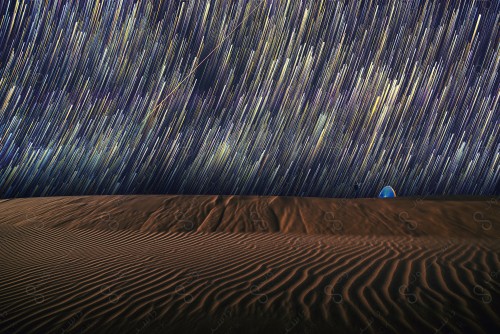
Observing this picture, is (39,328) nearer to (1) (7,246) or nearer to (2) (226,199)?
(1) (7,246)

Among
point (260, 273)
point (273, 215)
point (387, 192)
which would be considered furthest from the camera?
point (387, 192)

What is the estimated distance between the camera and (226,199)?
1820 centimetres

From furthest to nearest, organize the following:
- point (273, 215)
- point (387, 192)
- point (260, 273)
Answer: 1. point (387, 192)
2. point (273, 215)
3. point (260, 273)

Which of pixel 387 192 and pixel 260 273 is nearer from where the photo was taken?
pixel 260 273

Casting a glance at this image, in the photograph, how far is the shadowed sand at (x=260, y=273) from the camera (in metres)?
4.29

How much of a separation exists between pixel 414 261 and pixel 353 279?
231 centimetres

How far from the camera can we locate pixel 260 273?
21.5 ft

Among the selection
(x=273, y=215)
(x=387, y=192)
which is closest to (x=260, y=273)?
(x=273, y=215)

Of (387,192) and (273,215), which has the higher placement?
(387,192)

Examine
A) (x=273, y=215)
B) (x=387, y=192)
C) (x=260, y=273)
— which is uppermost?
(x=260, y=273)

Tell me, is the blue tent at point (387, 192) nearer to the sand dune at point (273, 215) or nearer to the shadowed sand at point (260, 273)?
the sand dune at point (273, 215)

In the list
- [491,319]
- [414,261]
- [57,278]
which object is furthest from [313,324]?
[57,278]

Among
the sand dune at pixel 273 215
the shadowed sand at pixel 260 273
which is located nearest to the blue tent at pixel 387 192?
the sand dune at pixel 273 215

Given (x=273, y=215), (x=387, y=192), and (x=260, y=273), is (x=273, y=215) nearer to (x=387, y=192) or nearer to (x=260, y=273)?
(x=260, y=273)
